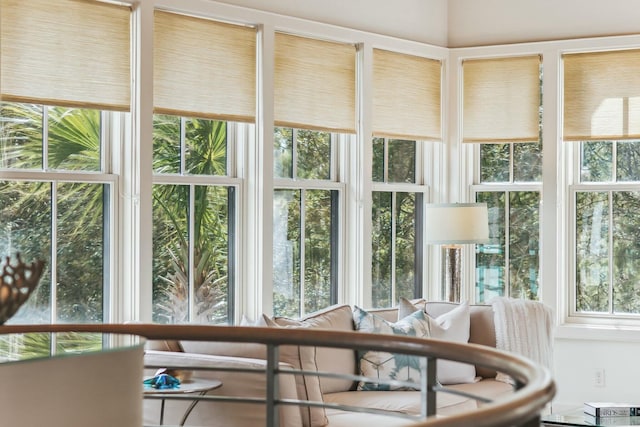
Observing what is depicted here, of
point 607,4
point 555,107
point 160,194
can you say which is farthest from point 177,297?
point 607,4

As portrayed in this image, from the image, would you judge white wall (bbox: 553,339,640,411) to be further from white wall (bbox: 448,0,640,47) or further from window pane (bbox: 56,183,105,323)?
window pane (bbox: 56,183,105,323)

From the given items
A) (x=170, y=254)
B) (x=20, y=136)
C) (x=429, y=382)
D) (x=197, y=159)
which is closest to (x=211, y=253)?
(x=170, y=254)

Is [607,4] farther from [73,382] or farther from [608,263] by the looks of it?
[73,382]

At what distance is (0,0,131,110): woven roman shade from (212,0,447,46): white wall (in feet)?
2.55

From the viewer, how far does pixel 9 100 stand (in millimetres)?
4266

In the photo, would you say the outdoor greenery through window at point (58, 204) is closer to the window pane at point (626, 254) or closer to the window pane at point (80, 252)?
the window pane at point (80, 252)

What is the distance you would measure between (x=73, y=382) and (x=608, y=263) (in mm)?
4772

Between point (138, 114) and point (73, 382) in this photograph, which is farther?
point (138, 114)

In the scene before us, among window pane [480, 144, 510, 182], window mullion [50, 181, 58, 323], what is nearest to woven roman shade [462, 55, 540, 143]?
window pane [480, 144, 510, 182]

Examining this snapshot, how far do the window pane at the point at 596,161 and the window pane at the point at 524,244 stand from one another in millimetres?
359

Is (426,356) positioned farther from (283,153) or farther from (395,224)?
(395,224)

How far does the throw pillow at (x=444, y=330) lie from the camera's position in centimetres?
500

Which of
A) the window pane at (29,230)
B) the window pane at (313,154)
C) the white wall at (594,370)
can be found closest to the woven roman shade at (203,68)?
the window pane at (313,154)

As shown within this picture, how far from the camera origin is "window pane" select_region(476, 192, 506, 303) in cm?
653
